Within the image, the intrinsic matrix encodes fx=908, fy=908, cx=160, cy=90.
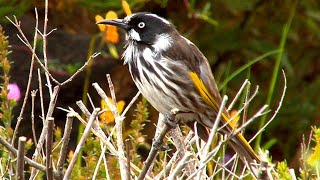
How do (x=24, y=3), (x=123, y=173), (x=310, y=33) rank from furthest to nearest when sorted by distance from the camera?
(x=310, y=33)
(x=24, y=3)
(x=123, y=173)

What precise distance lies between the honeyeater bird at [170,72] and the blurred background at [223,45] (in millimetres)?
1313

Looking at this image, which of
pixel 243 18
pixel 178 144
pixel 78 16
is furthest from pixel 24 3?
pixel 178 144

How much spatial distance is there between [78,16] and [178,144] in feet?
7.78

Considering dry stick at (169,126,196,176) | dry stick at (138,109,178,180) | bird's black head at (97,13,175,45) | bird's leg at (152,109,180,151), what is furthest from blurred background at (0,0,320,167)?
dry stick at (138,109,178,180)

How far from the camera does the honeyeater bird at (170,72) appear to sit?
3.27 m

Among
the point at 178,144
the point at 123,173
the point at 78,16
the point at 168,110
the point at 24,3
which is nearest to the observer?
the point at 123,173

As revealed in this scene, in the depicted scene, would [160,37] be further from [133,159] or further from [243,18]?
[243,18]

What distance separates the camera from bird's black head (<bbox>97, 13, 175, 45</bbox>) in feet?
11.2

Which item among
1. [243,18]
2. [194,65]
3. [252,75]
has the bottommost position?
[252,75]

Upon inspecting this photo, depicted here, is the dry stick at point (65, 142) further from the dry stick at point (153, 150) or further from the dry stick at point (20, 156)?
the dry stick at point (153, 150)

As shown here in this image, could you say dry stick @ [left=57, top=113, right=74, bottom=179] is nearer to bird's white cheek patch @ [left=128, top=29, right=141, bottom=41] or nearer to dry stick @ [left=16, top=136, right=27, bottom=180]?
dry stick @ [left=16, top=136, right=27, bottom=180]

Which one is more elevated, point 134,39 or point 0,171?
point 134,39

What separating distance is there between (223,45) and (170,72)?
2084 mm

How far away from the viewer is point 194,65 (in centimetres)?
342
